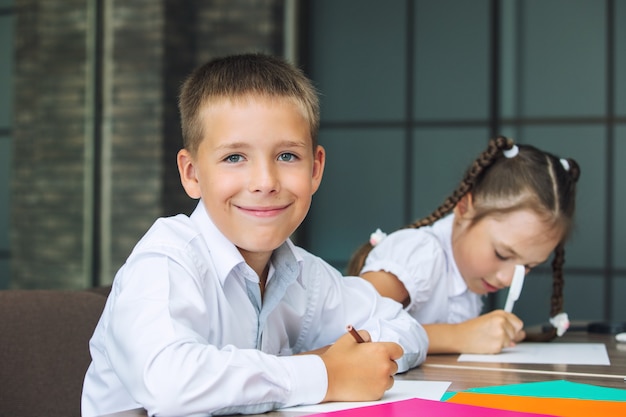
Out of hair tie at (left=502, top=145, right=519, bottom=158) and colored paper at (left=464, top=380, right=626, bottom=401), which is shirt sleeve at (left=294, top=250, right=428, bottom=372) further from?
hair tie at (left=502, top=145, right=519, bottom=158)

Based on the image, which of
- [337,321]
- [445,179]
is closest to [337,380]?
[337,321]

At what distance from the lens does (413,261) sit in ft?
6.50

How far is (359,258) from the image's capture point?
7.13 feet

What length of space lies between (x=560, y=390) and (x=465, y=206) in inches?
39.4

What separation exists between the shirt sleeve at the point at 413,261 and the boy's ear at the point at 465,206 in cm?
10

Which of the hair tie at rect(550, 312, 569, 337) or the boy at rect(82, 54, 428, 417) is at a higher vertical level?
the boy at rect(82, 54, 428, 417)

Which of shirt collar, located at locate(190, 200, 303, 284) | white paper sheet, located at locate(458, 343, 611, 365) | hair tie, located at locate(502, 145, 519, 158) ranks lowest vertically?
white paper sheet, located at locate(458, 343, 611, 365)

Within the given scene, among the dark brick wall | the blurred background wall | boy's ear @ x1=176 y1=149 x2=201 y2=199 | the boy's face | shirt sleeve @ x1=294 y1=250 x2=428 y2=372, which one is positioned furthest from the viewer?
the dark brick wall

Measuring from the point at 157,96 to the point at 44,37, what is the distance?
795 mm

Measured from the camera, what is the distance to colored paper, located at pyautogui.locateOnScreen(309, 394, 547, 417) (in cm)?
94

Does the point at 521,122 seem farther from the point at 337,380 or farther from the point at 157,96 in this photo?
the point at 337,380

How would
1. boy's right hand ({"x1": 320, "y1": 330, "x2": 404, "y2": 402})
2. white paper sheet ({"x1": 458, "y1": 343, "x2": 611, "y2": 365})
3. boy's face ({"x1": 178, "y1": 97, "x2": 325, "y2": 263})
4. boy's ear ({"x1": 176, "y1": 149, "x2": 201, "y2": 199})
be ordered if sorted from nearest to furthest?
1. boy's right hand ({"x1": 320, "y1": 330, "x2": 404, "y2": 402})
2. boy's face ({"x1": 178, "y1": 97, "x2": 325, "y2": 263})
3. boy's ear ({"x1": 176, "y1": 149, "x2": 201, "y2": 199})
4. white paper sheet ({"x1": 458, "y1": 343, "x2": 611, "y2": 365})

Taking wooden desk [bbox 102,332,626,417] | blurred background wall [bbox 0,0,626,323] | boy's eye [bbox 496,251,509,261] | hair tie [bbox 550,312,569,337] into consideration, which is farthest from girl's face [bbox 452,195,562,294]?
blurred background wall [bbox 0,0,626,323]

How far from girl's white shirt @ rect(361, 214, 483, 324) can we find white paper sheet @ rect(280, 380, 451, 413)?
2.38ft
